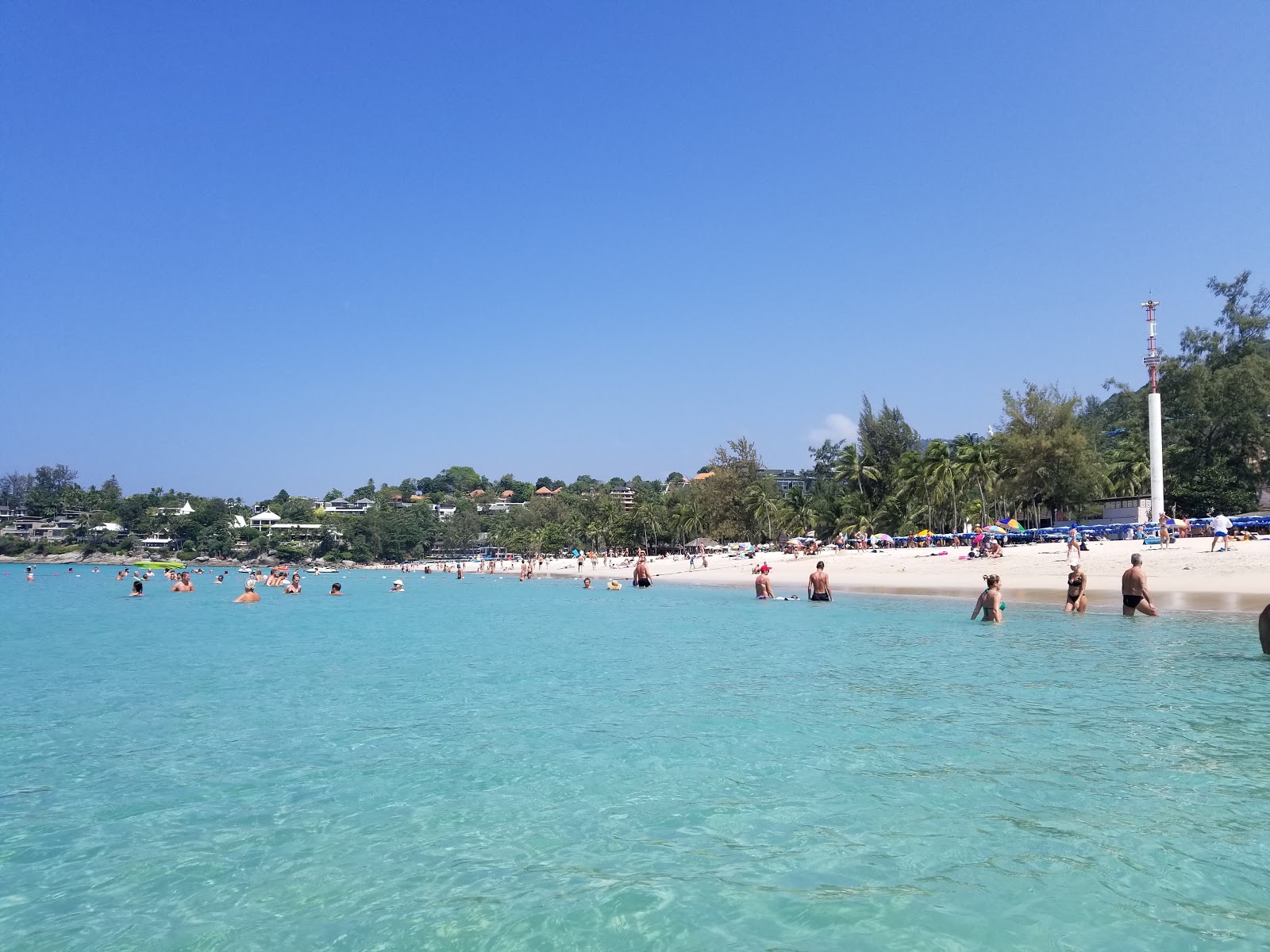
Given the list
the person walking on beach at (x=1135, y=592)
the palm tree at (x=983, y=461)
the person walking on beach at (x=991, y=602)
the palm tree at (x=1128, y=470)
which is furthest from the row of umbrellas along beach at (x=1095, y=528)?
the person walking on beach at (x=991, y=602)

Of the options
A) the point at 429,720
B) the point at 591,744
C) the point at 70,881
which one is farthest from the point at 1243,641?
the point at 70,881

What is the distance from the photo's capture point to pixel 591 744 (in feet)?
29.1

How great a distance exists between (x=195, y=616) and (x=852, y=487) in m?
57.4

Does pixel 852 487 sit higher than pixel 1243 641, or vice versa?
pixel 852 487

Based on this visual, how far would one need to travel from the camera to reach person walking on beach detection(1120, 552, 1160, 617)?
62.3ft

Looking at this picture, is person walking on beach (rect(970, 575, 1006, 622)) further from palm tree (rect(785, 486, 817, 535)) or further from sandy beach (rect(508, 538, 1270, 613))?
palm tree (rect(785, 486, 817, 535))

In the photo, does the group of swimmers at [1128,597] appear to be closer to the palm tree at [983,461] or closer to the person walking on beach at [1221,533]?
the person walking on beach at [1221,533]

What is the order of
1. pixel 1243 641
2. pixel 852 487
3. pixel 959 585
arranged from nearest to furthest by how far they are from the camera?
1. pixel 1243 641
2. pixel 959 585
3. pixel 852 487

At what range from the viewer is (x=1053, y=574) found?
3444cm

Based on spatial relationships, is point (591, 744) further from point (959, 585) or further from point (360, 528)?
point (360, 528)

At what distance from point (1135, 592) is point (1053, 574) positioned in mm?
16391

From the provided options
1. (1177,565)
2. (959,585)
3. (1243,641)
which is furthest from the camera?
(959,585)

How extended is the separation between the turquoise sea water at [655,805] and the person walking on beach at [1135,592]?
435cm

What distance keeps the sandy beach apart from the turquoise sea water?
13.2 meters
